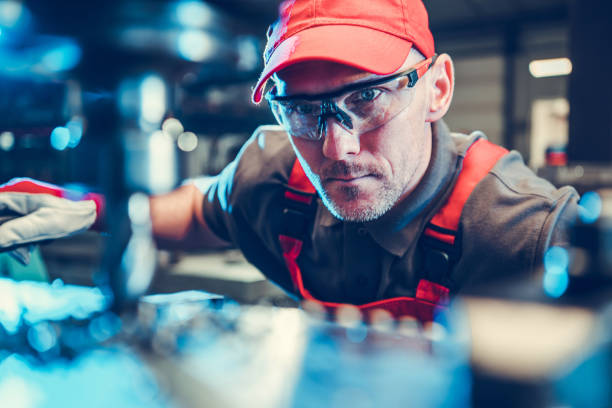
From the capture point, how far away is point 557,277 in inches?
10.8

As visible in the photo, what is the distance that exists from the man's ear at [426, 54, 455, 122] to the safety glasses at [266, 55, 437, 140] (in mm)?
71

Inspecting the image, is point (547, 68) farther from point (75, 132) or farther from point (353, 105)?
point (75, 132)

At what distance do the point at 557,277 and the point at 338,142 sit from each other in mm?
469

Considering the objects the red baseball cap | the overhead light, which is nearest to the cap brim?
the red baseball cap

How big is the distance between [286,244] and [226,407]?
2.09 ft

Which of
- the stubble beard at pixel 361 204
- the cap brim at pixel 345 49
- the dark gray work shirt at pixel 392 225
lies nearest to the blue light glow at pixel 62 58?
the cap brim at pixel 345 49

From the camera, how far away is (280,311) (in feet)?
1.71

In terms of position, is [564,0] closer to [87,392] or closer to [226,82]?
[226,82]

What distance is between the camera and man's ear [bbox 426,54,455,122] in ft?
2.73

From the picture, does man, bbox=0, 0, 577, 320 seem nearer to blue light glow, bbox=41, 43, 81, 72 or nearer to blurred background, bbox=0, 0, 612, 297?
blurred background, bbox=0, 0, 612, 297

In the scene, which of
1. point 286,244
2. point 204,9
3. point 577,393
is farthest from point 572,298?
point 286,244

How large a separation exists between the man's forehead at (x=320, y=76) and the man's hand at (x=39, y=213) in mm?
375

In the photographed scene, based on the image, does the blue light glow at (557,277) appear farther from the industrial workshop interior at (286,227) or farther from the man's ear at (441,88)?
the man's ear at (441,88)

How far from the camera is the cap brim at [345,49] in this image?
695 mm
